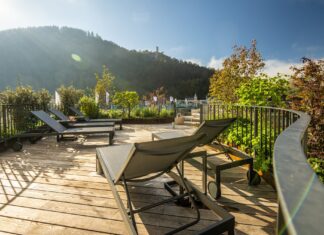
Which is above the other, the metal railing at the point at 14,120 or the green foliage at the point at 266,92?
the green foliage at the point at 266,92

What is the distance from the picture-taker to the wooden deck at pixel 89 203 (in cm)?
214

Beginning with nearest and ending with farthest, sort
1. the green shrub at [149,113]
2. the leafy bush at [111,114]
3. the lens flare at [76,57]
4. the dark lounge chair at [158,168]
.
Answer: the dark lounge chair at [158,168] < the leafy bush at [111,114] < the green shrub at [149,113] < the lens flare at [76,57]

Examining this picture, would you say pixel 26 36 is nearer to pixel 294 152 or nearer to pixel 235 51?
pixel 235 51

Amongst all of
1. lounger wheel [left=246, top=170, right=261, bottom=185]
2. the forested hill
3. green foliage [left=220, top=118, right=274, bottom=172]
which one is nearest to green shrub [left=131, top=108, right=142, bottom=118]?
green foliage [left=220, top=118, right=274, bottom=172]

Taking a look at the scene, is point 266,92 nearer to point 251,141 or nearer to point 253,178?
point 251,141

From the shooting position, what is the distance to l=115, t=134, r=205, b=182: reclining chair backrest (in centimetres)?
171

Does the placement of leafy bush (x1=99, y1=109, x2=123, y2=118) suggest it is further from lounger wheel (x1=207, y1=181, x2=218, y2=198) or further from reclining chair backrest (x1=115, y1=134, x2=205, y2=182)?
reclining chair backrest (x1=115, y1=134, x2=205, y2=182)

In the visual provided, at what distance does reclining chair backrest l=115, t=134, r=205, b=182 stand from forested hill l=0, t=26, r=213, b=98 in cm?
4620

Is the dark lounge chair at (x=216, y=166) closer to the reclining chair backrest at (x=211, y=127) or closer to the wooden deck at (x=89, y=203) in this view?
the reclining chair backrest at (x=211, y=127)

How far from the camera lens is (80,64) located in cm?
5147

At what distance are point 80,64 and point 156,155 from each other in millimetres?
55105

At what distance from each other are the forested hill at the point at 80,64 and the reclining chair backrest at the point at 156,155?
46195 mm

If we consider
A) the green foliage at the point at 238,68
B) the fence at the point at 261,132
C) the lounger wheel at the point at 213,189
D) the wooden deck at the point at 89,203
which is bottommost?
the wooden deck at the point at 89,203

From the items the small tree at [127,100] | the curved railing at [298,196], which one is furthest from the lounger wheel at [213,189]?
the small tree at [127,100]
